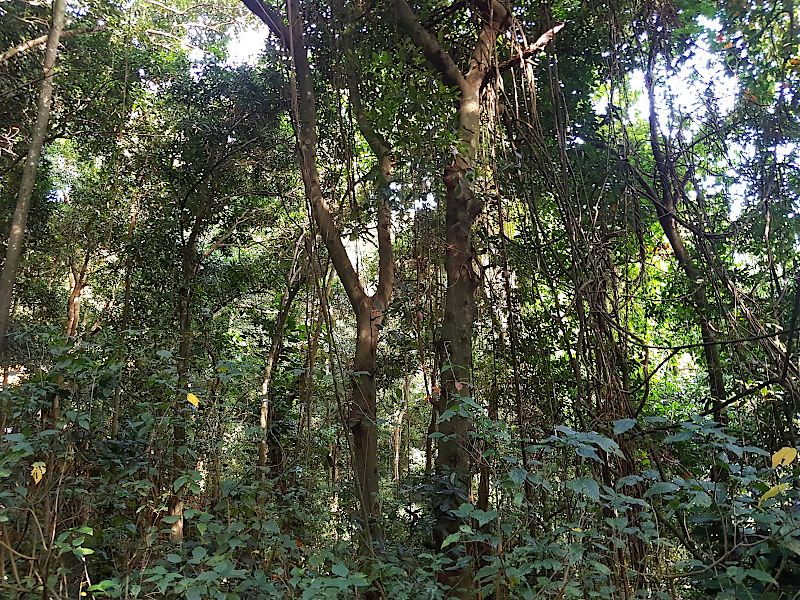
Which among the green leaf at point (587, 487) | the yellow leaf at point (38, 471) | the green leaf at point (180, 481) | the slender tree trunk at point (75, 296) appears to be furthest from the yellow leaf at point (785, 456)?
the slender tree trunk at point (75, 296)

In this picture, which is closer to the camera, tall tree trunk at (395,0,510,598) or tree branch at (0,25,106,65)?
tall tree trunk at (395,0,510,598)

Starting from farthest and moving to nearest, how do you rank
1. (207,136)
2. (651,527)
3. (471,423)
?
(207,136) < (471,423) < (651,527)

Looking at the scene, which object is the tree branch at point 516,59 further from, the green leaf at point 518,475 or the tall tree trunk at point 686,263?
the green leaf at point 518,475

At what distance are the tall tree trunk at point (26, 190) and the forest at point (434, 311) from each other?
2 centimetres

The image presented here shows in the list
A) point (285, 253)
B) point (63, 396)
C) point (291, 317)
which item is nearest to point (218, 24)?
point (285, 253)

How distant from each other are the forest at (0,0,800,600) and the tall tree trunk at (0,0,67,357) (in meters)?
0.02

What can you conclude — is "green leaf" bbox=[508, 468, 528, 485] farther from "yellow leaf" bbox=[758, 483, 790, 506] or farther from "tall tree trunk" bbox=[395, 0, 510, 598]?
"yellow leaf" bbox=[758, 483, 790, 506]

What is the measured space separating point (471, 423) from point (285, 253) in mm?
3726

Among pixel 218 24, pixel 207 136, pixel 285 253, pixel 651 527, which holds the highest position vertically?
pixel 218 24

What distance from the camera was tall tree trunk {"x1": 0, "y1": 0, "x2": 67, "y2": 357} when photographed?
308cm

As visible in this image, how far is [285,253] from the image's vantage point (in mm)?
5871

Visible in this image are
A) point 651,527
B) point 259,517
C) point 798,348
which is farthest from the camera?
point 798,348

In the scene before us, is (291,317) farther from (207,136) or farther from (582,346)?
(582,346)

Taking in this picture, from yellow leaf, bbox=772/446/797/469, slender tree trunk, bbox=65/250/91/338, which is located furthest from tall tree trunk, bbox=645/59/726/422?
slender tree trunk, bbox=65/250/91/338
